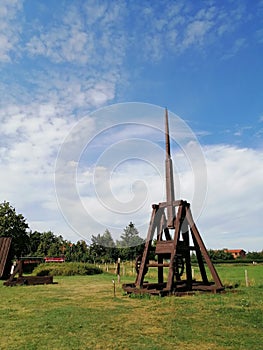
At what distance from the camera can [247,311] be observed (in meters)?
9.49

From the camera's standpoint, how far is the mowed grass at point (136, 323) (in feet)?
21.6

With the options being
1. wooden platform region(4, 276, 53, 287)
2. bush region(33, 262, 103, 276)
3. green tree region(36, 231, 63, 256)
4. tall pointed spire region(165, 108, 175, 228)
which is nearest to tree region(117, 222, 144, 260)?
green tree region(36, 231, 63, 256)

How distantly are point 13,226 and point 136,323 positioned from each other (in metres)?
44.1

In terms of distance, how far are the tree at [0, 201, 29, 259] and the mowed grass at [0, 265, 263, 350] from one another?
37.9 meters


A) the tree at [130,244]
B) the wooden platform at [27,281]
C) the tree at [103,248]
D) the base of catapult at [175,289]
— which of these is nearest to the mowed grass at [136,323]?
the base of catapult at [175,289]

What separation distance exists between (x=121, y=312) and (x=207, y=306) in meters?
2.70

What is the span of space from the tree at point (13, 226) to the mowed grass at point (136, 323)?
37.9 m

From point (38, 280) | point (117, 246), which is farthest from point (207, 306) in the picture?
point (117, 246)

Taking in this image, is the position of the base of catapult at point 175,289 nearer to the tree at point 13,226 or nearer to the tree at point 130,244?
the tree at point 13,226

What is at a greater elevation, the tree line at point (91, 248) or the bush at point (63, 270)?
the tree line at point (91, 248)

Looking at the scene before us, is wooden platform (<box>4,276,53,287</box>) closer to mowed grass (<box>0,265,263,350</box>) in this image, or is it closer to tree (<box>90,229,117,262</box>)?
mowed grass (<box>0,265,263,350</box>)

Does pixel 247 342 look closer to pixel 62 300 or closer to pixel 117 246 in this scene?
pixel 62 300

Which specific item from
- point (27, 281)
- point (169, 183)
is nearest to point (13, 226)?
point (27, 281)

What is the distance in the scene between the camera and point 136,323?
8391mm
